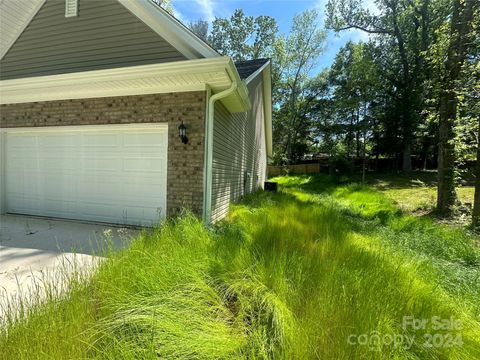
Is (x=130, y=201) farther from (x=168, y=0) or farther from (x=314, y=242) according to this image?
(x=168, y=0)

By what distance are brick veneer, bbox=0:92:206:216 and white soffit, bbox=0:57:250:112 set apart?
18 cm

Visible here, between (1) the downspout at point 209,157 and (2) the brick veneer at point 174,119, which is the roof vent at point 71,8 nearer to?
(2) the brick veneer at point 174,119

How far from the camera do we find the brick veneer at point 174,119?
5.27m

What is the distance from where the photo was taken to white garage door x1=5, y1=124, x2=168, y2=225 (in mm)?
5734

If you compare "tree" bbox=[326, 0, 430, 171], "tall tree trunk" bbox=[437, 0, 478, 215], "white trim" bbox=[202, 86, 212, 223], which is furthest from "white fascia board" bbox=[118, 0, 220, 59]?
"tree" bbox=[326, 0, 430, 171]

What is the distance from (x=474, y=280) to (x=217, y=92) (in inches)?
201

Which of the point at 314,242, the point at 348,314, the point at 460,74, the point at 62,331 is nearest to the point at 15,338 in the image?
the point at 62,331

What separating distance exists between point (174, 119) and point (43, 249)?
10.9ft

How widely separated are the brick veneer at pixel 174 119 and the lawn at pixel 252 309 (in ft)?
7.18

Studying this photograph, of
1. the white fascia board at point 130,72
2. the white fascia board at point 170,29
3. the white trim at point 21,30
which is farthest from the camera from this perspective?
the white trim at point 21,30

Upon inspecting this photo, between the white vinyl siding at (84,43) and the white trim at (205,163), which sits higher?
the white vinyl siding at (84,43)

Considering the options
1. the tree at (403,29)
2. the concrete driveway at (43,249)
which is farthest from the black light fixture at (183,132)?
the tree at (403,29)

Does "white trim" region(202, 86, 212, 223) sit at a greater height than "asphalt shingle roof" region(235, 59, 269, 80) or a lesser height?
lesser

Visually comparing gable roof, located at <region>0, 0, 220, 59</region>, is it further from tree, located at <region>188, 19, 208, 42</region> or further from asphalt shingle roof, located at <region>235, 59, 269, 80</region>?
tree, located at <region>188, 19, 208, 42</region>
